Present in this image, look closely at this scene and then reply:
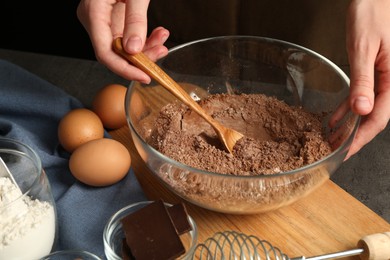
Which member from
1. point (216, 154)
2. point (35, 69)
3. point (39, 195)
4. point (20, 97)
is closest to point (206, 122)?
point (216, 154)

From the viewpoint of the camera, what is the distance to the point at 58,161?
1.29 metres

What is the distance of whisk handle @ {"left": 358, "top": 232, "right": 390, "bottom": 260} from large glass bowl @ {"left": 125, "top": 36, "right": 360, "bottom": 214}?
0.15m

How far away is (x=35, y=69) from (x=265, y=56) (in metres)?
1.21

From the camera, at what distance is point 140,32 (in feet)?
Result: 3.59

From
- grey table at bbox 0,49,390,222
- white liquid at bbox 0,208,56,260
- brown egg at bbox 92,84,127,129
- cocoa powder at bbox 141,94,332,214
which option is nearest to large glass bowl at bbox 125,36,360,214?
cocoa powder at bbox 141,94,332,214

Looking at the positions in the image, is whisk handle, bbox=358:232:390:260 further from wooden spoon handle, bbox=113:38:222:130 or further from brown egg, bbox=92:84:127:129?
brown egg, bbox=92:84:127:129

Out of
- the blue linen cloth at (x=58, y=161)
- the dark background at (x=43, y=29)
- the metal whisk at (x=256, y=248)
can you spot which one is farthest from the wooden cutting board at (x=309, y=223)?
the dark background at (x=43, y=29)

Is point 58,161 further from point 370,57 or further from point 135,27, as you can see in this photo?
point 370,57

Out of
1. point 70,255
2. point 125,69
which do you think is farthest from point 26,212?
point 125,69

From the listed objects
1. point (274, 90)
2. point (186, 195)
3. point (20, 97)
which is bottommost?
point (20, 97)

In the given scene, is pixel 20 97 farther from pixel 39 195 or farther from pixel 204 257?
pixel 204 257

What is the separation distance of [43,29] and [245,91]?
4.39 ft

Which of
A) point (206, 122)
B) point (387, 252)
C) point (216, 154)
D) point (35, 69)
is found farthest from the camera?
point (35, 69)

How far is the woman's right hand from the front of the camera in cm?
110
